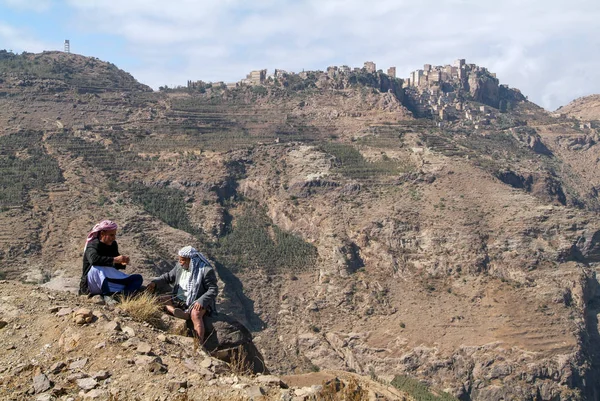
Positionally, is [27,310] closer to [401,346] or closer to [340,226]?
[401,346]

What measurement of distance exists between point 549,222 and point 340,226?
16.3 meters

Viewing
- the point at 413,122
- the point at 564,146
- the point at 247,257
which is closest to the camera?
the point at 247,257

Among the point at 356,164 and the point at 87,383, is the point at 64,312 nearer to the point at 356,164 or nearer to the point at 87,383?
the point at 87,383

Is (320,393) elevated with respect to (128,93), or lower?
lower

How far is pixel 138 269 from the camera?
1458 inches

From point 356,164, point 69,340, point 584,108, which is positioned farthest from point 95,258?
point 584,108

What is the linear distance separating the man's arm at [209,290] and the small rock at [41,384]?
271 centimetres

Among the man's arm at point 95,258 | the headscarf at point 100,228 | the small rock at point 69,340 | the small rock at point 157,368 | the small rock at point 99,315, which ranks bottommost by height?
the small rock at point 157,368

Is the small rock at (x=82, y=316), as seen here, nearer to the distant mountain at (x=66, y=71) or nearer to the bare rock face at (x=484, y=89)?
the distant mountain at (x=66, y=71)

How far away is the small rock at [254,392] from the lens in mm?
6758

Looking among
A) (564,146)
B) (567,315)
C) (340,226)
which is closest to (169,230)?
(340,226)

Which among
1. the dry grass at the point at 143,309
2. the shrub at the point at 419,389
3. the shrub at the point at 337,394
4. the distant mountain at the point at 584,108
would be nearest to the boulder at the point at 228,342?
the dry grass at the point at 143,309

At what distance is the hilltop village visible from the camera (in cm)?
8039

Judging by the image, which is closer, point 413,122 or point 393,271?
point 393,271
